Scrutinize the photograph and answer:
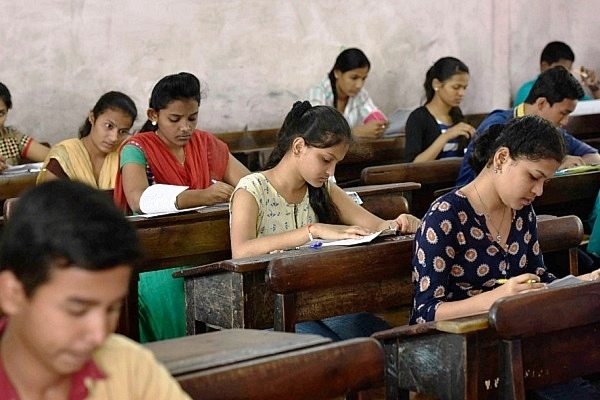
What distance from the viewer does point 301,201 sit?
352 cm

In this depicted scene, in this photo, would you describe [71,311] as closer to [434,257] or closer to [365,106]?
[434,257]

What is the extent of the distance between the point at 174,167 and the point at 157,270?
717 millimetres

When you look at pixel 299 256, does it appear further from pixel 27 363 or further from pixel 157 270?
pixel 27 363

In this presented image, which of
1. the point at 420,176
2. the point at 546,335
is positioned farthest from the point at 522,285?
the point at 420,176

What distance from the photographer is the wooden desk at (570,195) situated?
4656 millimetres

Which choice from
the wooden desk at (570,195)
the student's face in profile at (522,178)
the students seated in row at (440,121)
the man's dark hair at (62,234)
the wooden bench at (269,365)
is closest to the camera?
the man's dark hair at (62,234)

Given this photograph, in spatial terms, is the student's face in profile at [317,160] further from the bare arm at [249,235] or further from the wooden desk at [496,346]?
the wooden desk at [496,346]

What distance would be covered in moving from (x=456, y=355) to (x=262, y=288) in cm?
78

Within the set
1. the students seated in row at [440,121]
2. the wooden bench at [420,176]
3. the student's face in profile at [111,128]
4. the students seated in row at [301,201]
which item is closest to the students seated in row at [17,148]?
the student's face in profile at [111,128]

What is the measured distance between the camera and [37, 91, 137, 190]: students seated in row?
15.7ft

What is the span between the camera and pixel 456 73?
630cm

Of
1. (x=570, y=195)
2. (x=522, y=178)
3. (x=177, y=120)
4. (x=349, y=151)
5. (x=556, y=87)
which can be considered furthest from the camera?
(x=349, y=151)

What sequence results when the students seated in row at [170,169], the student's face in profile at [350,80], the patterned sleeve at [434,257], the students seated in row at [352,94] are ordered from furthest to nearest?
1. the student's face in profile at [350,80]
2. the students seated in row at [352,94]
3. the students seated in row at [170,169]
4. the patterned sleeve at [434,257]

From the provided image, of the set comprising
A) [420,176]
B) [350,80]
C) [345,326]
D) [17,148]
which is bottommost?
[345,326]
